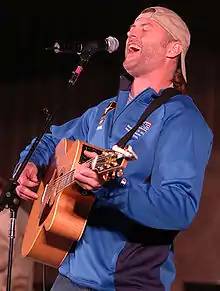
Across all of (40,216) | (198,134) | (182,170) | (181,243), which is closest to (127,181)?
(182,170)

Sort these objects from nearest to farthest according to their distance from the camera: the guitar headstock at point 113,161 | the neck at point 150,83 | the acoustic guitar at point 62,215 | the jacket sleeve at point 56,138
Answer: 1. the guitar headstock at point 113,161
2. the acoustic guitar at point 62,215
3. the neck at point 150,83
4. the jacket sleeve at point 56,138

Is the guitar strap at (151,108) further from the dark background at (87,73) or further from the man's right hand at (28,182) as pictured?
the dark background at (87,73)

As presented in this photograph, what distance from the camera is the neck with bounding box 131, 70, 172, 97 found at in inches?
89.9

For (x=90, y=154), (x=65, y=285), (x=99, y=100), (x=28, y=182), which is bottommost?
(x=99, y=100)

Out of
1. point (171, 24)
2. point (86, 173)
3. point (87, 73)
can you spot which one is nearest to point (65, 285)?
point (86, 173)

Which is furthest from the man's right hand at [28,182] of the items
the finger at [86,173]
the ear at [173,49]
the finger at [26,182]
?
the ear at [173,49]

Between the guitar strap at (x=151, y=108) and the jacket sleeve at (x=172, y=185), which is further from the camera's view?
the guitar strap at (x=151, y=108)

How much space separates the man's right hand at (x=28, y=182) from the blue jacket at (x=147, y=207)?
313mm

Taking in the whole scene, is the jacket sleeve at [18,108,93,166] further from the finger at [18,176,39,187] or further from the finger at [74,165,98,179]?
the finger at [74,165,98,179]

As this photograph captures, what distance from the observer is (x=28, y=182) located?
2.28 metres

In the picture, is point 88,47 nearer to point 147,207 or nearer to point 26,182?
point 26,182

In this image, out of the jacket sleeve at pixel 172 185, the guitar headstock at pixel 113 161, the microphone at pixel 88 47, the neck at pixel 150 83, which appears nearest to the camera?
the guitar headstock at pixel 113 161

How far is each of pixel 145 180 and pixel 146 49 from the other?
1.91 ft

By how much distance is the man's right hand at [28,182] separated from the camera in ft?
7.29
